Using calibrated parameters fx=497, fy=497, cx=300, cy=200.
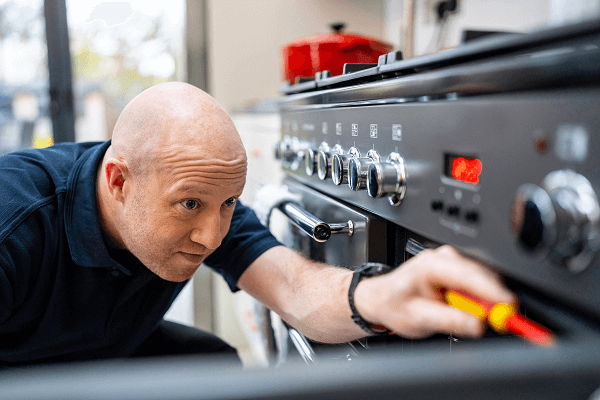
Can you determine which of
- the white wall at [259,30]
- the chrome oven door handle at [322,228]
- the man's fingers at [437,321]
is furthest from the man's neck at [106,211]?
the white wall at [259,30]

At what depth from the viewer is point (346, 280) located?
679mm

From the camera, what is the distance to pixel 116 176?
30.9 inches

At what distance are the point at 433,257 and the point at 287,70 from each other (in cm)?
137

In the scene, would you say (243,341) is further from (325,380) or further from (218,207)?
(325,380)

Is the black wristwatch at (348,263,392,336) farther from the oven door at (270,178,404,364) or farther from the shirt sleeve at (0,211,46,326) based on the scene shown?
the shirt sleeve at (0,211,46,326)

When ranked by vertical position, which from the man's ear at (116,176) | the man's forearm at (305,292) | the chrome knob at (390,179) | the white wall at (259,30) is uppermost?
the white wall at (259,30)

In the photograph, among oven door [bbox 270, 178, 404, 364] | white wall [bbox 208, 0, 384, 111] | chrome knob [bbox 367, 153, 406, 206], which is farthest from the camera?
white wall [bbox 208, 0, 384, 111]

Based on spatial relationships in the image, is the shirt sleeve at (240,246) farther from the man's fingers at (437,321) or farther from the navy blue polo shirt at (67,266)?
the man's fingers at (437,321)

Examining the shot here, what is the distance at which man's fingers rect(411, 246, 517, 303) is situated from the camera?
375mm

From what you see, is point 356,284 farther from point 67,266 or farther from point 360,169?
point 67,266

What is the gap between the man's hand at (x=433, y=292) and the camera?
38cm

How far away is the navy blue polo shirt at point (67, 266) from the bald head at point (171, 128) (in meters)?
0.16

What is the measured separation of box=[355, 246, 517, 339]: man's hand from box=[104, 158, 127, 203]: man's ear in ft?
1.50

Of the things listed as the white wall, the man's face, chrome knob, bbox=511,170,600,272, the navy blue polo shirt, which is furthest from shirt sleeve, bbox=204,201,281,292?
the white wall
